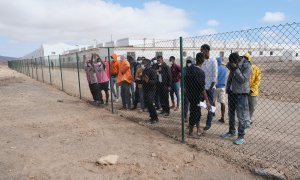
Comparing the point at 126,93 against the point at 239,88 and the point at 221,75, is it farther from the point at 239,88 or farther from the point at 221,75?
the point at 239,88

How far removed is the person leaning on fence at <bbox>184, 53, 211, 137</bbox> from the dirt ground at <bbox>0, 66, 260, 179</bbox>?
0.75 m

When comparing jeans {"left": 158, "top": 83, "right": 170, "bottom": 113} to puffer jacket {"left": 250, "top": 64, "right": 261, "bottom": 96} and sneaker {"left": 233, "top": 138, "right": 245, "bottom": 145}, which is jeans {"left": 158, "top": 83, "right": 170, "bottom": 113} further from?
sneaker {"left": 233, "top": 138, "right": 245, "bottom": 145}

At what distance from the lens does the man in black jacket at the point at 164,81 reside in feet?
25.2

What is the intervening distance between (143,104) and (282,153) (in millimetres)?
4647

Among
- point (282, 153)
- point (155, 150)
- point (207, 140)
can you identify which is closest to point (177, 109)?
point (207, 140)

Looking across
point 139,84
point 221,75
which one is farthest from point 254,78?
point 139,84

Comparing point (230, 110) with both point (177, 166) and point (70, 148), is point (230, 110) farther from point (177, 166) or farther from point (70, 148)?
point (70, 148)

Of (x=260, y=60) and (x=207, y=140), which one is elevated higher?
(x=260, y=60)

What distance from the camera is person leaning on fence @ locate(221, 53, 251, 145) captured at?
16.0 ft

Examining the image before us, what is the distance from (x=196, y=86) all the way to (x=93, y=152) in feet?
7.74

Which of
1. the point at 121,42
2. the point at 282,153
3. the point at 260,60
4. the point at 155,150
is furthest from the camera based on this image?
the point at 121,42

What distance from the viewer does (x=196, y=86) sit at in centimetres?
535

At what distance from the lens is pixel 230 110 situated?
545cm

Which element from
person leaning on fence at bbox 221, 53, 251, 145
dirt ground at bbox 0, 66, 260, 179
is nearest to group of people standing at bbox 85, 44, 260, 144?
person leaning on fence at bbox 221, 53, 251, 145
